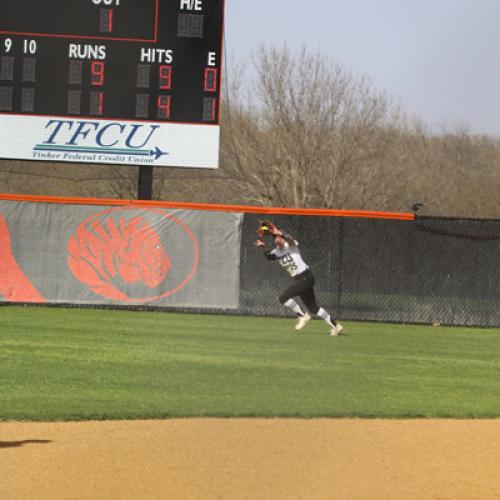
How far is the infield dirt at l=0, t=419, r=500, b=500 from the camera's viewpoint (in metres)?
6.34

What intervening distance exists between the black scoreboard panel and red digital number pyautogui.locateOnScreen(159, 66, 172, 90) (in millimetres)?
18

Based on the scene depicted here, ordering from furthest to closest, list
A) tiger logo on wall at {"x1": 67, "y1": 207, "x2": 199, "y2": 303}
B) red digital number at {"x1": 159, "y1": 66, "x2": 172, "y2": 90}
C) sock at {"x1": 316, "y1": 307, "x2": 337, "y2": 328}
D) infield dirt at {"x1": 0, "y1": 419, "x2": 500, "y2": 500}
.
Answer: tiger logo on wall at {"x1": 67, "y1": 207, "x2": 199, "y2": 303}
red digital number at {"x1": 159, "y1": 66, "x2": 172, "y2": 90}
sock at {"x1": 316, "y1": 307, "x2": 337, "y2": 328}
infield dirt at {"x1": 0, "y1": 419, "x2": 500, "y2": 500}

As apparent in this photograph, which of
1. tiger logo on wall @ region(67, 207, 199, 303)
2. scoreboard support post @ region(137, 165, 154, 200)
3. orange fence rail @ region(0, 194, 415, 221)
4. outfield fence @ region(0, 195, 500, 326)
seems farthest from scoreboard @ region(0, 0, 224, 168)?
tiger logo on wall @ region(67, 207, 199, 303)

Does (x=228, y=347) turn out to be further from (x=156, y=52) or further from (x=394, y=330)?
(x=156, y=52)

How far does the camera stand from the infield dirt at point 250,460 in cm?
634

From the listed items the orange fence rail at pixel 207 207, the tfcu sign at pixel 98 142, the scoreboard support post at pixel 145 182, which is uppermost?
the tfcu sign at pixel 98 142

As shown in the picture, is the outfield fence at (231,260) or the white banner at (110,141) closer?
the outfield fence at (231,260)

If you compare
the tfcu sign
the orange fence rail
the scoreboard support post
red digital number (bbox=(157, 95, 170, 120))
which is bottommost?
the orange fence rail

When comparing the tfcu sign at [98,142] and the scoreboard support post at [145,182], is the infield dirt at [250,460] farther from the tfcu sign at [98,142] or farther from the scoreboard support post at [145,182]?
the scoreboard support post at [145,182]

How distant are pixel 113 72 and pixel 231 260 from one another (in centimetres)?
390

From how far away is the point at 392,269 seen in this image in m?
19.9

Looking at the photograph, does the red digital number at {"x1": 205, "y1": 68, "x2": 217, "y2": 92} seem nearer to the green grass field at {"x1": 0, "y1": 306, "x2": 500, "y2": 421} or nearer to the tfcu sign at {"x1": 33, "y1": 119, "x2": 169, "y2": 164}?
the tfcu sign at {"x1": 33, "y1": 119, "x2": 169, "y2": 164}

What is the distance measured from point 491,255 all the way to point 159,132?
6.35 metres

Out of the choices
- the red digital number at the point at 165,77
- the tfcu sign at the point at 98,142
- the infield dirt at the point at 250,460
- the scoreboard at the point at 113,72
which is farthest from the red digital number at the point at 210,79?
the infield dirt at the point at 250,460
